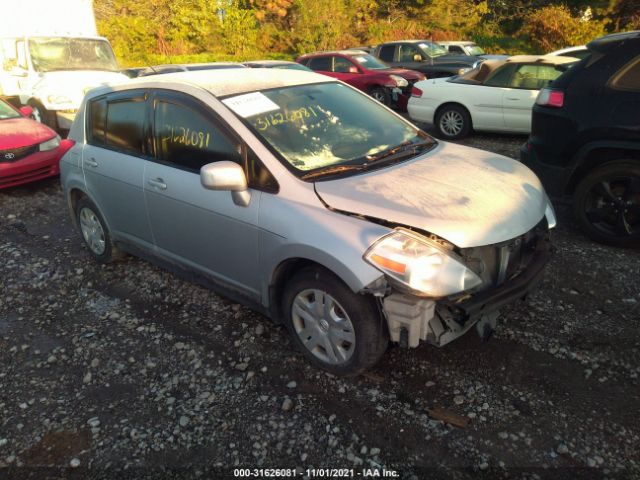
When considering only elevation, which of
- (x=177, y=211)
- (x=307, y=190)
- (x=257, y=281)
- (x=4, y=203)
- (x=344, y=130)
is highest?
(x=344, y=130)

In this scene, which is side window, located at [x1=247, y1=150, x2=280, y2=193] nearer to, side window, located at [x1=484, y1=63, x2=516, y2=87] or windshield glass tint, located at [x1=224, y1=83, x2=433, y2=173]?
windshield glass tint, located at [x1=224, y1=83, x2=433, y2=173]

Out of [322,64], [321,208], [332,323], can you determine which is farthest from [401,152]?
[322,64]

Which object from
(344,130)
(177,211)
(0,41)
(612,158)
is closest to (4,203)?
(177,211)

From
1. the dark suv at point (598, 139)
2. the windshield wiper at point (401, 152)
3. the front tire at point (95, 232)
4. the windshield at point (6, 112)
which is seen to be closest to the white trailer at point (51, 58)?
the windshield at point (6, 112)

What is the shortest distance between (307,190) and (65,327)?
2.33 metres

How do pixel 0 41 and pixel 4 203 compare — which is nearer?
pixel 4 203

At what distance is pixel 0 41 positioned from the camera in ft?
36.1

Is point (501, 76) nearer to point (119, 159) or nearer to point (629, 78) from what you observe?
point (629, 78)

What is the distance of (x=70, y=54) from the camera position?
10742 millimetres

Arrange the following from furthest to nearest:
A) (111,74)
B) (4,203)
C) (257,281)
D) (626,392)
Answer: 1. (111,74)
2. (4,203)
3. (257,281)
4. (626,392)

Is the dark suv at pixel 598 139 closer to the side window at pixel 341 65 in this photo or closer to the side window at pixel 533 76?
the side window at pixel 533 76

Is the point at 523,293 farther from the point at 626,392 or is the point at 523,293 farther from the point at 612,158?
the point at 612,158

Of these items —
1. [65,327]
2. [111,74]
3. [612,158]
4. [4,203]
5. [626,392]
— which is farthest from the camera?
[111,74]

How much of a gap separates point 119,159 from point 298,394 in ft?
8.09
